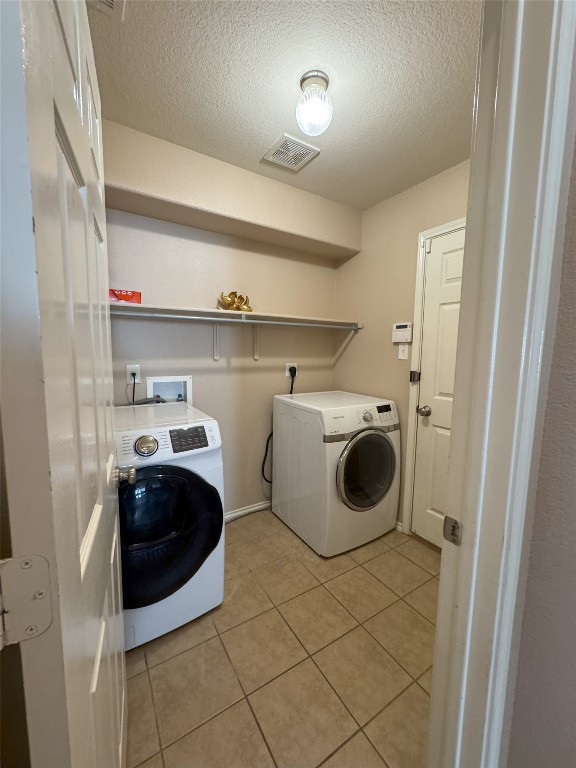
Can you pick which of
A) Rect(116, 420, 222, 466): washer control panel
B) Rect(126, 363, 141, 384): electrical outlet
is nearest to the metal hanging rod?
Rect(126, 363, 141, 384): electrical outlet

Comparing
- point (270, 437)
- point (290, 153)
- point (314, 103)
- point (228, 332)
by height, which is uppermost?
point (290, 153)

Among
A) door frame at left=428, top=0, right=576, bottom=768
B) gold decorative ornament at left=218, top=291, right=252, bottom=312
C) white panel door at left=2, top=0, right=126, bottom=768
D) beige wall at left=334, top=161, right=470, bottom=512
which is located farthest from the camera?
gold decorative ornament at left=218, top=291, right=252, bottom=312

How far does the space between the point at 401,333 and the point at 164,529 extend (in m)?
1.88

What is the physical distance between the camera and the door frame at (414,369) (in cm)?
199

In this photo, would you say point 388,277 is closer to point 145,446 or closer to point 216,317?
point 216,317

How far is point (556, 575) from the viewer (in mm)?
535

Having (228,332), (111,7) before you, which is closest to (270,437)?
(228,332)

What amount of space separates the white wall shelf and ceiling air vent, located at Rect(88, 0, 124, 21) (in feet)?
3.51

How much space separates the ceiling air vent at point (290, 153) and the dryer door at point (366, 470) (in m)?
1.70

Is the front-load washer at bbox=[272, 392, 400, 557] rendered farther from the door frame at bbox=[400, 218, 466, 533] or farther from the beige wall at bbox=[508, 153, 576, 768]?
the beige wall at bbox=[508, 153, 576, 768]

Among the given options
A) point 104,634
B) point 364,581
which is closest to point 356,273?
point 364,581

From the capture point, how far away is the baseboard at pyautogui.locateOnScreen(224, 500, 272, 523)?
230 cm

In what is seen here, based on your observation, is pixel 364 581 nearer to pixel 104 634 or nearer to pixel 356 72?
pixel 104 634

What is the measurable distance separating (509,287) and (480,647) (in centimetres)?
67
